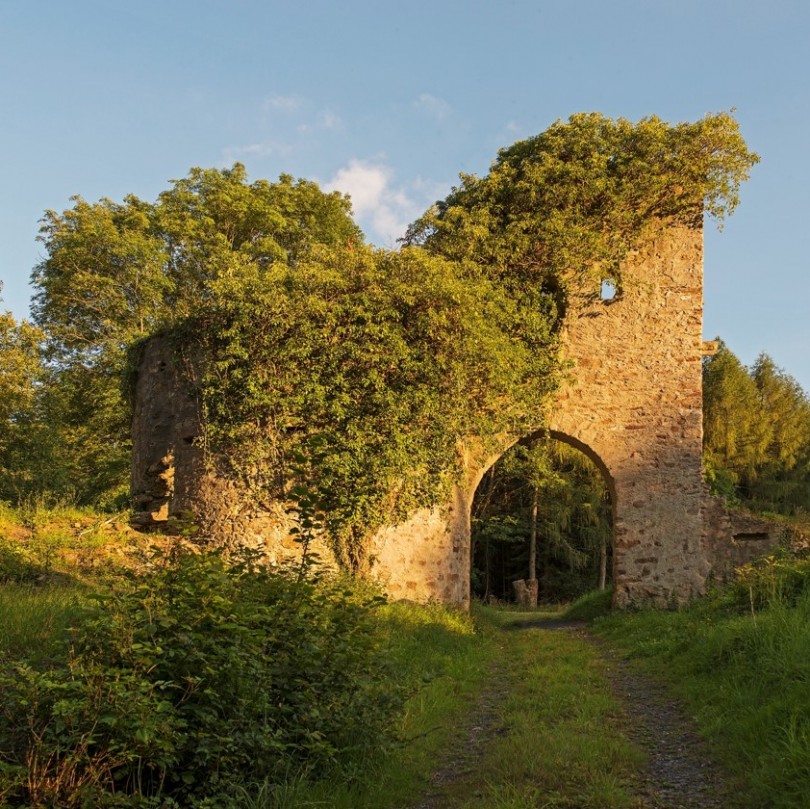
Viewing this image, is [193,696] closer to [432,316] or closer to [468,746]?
[468,746]

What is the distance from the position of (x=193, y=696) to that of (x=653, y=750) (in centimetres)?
292

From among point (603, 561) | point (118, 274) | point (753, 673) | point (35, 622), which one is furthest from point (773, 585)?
point (118, 274)

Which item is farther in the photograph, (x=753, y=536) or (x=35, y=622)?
(x=753, y=536)

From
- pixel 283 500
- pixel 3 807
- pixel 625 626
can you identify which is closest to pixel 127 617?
pixel 3 807

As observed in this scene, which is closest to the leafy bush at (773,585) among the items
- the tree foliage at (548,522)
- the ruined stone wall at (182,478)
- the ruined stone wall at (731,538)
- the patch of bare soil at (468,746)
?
the patch of bare soil at (468,746)

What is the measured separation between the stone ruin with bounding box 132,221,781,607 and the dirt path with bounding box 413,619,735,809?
14.9 ft

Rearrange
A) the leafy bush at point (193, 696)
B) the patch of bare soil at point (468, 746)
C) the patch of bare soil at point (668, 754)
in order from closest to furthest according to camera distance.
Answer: the leafy bush at point (193, 696) → the patch of bare soil at point (668, 754) → the patch of bare soil at point (468, 746)

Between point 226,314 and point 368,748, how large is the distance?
7.02 metres

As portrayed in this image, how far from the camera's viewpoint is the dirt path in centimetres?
365

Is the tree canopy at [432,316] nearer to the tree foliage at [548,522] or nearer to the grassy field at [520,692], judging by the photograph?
the grassy field at [520,692]

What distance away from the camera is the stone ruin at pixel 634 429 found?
10977 mm

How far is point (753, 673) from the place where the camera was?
198 inches

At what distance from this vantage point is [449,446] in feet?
34.5

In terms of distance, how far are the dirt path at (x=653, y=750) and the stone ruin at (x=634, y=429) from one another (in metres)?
4.55
